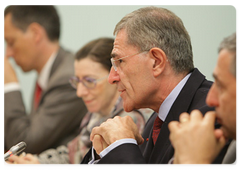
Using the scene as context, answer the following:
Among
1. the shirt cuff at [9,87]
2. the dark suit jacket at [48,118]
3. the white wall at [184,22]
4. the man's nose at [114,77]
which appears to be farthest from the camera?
the shirt cuff at [9,87]

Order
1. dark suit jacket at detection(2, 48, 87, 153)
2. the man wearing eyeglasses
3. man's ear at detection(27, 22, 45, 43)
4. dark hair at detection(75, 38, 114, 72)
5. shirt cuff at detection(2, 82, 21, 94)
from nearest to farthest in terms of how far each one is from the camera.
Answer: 1. the man wearing eyeglasses
2. dark hair at detection(75, 38, 114, 72)
3. dark suit jacket at detection(2, 48, 87, 153)
4. shirt cuff at detection(2, 82, 21, 94)
5. man's ear at detection(27, 22, 45, 43)

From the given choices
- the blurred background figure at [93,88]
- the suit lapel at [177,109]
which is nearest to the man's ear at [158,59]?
the suit lapel at [177,109]

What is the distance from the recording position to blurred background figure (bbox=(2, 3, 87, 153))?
2611 millimetres

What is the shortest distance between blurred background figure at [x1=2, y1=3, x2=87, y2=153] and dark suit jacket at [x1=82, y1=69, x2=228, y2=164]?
1286 millimetres

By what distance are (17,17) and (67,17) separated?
46 centimetres

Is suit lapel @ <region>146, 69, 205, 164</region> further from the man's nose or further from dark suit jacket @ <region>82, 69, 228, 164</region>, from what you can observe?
the man's nose

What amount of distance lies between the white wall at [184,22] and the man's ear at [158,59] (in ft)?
1.40

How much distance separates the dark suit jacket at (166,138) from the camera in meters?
1.21

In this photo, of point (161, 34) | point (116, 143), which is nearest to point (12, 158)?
point (116, 143)

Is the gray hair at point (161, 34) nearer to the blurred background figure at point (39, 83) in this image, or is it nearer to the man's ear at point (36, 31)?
the blurred background figure at point (39, 83)

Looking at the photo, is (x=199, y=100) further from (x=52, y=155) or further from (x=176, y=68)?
(x=52, y=155)

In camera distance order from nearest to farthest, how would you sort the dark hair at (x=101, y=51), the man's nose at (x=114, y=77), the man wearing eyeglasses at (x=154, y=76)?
1. the man wearing eyeglasses at (x=154, y=76)
2. the man's nose at (x=114, y=77)
3. the dark hair at (x=101, y=51)

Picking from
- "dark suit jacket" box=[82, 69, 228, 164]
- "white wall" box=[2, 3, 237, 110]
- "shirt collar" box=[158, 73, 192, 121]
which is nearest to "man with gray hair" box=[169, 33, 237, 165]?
"dark suit jacket" box=[82, 69, 228, 164]

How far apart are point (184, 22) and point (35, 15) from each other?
1.45 meters
